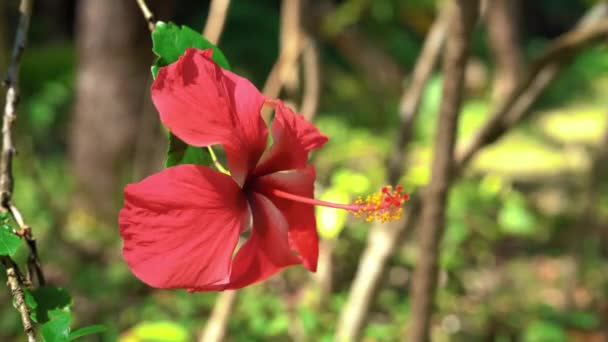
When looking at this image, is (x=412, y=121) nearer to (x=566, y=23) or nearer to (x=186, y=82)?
(x=186, y=82)

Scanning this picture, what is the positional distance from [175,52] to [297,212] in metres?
0.19

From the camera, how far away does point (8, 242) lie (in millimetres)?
515

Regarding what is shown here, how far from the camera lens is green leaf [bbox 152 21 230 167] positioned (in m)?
0.55

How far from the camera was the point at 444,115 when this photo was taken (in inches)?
41.4

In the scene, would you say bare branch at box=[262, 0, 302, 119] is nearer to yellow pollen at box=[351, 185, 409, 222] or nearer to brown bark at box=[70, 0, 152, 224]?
yellow pollen at box=[351, 185, 409, 222]

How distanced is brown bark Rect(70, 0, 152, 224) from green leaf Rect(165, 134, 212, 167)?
3.05 metres

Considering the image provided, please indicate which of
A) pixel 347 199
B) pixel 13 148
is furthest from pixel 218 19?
pixel 13 148

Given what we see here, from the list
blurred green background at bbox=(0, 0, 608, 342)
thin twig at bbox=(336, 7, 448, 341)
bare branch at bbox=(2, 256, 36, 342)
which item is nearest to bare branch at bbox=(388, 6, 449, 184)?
thin twig at bbox=(336, 7, 448, 341)

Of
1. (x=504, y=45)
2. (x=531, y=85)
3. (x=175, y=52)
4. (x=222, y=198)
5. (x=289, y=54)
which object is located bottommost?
(x=222, y=198)

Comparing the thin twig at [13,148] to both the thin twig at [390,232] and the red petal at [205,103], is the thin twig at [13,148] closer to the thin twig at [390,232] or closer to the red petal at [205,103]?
the red petal at [205,103]

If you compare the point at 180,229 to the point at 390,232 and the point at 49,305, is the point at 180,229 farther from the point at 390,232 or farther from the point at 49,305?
the point at 390,232

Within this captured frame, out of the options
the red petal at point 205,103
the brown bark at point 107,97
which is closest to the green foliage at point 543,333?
the red petal at point 205,103

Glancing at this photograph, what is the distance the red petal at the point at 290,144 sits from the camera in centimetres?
64

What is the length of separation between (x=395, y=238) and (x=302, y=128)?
0.92 metres
